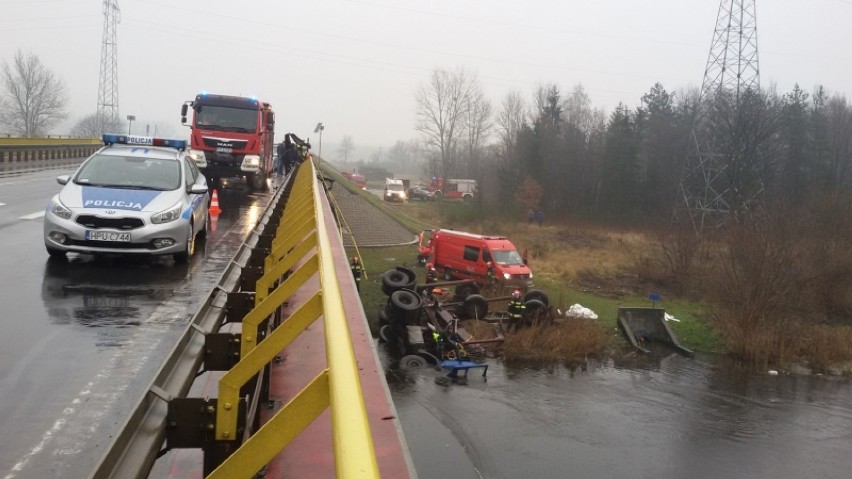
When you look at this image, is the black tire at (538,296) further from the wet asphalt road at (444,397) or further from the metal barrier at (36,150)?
the metal barrier at (36,150)

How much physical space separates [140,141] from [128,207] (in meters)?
3.43

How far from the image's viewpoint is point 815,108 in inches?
3115

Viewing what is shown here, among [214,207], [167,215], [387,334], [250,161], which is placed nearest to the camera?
[167,215]

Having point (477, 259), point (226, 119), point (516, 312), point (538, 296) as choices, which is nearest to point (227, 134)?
point (226, 119)

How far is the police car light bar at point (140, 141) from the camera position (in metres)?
12.0

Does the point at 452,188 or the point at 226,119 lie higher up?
the point at 226,119

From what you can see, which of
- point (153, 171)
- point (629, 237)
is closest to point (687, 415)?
point (153, 171)

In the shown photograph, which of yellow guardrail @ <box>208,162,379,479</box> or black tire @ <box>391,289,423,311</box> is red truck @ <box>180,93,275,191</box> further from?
yellow guardrail @ <box>208,162,379,479</box>

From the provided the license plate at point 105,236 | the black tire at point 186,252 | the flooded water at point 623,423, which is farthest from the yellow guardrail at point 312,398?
the flooded water at point 623,423

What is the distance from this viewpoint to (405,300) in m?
26.6

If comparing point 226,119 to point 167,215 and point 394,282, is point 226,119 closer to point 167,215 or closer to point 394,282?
point 394,282

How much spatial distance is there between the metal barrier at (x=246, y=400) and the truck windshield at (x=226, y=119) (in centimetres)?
1776

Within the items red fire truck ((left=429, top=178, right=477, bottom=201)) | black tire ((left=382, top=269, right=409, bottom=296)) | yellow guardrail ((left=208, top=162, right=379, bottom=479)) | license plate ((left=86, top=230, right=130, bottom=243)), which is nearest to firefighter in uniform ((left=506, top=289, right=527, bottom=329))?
black tire ((left=382, top=269, right=409, bottom=296))

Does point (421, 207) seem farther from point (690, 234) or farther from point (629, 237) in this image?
point (690, 234)
